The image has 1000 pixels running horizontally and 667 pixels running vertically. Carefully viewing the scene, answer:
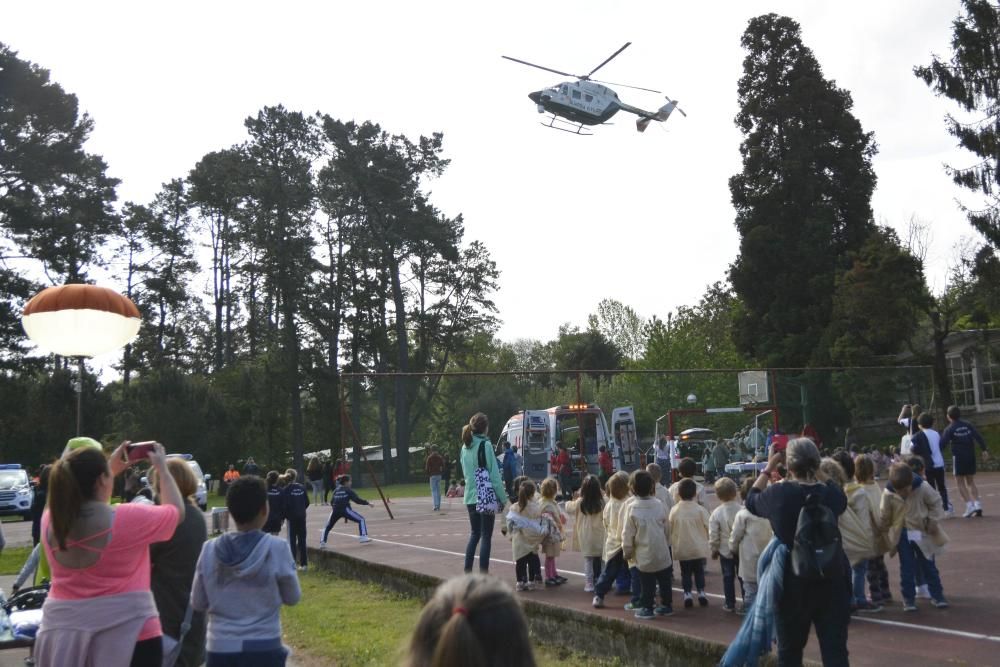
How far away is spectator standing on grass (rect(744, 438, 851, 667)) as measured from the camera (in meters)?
5.71

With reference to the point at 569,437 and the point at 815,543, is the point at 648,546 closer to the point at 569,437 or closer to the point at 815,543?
the point at 815,543

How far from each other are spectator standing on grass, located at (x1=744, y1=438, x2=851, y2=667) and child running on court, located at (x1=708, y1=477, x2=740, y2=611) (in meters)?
3.65

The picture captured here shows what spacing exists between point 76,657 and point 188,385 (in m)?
49.0

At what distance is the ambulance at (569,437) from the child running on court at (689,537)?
18.2 m

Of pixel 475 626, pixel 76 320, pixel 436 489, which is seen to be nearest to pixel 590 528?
pixel 76 320

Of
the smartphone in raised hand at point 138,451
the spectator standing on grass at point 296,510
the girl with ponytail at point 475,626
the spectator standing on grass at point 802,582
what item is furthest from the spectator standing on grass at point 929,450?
the girl with ponytail at point 475,626

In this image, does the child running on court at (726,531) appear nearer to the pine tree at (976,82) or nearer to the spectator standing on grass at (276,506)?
the spectator standing on grass at (276,506)

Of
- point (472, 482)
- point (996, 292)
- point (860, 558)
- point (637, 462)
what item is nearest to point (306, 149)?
point (637, 462)

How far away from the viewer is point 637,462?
29047 mm

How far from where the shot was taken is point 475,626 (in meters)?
2.15

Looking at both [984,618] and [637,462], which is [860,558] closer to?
[984,618]

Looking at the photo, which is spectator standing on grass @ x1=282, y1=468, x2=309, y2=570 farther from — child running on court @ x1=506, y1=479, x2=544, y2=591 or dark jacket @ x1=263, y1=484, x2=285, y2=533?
child running on court @ x1=506, y1=479, x2=544, y2=591

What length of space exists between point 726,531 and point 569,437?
20557mm

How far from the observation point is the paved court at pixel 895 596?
294 inches
